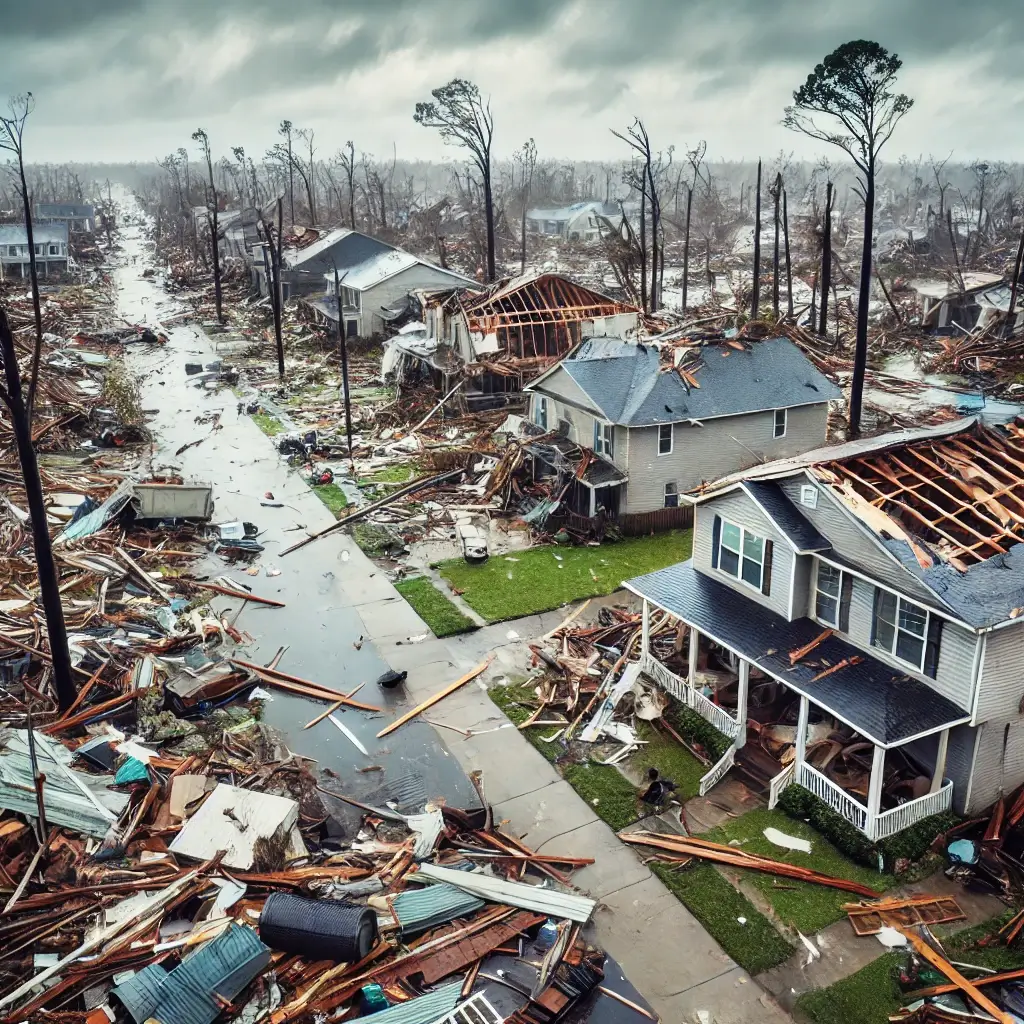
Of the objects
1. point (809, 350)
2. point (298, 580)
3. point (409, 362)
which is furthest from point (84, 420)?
point (809, 350)

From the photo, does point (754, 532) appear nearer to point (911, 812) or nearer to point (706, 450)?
point (911, 812)

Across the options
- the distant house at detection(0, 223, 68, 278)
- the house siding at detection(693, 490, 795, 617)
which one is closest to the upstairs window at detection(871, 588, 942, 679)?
the house siding at detection(693, 490, 795, 617)

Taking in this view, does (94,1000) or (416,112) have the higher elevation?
(416,112)

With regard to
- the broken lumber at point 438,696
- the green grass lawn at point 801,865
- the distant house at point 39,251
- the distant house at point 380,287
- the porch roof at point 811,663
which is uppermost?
the distant house at point 39,251

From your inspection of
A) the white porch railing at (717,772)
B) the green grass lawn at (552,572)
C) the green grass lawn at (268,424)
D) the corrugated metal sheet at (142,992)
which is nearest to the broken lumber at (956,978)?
the white porch railing at (717,772)

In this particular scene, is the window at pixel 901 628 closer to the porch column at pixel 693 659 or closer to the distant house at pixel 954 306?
the porch column at pixel 693 659

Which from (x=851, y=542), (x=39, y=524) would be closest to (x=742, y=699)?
(x=851, y=542)

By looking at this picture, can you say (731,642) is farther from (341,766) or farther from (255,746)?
(255,746)

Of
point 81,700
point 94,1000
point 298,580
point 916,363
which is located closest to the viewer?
point 94,1000
